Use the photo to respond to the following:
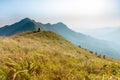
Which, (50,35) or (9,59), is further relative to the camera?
(50,35)

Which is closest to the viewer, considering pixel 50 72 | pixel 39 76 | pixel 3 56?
pixel 39 76

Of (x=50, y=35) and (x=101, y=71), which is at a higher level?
(x=101, y=71)

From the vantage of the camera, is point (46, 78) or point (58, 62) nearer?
point (46, 78)

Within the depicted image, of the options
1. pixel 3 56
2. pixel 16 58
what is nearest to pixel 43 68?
pixel 16 58

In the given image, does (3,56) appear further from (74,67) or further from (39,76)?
(74,67)

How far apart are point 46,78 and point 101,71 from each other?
2.66m

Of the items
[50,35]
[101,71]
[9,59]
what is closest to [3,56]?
[9,59]

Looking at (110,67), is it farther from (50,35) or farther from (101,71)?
(50,35)

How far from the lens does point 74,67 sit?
9555mm

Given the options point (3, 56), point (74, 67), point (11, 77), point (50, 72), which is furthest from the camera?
point (74, 67)

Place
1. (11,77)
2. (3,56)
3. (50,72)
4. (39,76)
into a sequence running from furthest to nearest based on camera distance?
(3,56), (50,72), (39,76), (11,77)

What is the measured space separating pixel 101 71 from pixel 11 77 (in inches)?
150

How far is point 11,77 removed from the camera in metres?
7.25

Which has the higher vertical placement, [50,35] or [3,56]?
[3,56]
